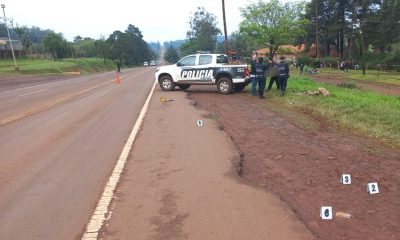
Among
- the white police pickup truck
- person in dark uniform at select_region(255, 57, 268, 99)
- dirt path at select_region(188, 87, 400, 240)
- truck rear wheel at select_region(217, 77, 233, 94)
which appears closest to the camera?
dirt path at select_region(188, 87, 400, 240)

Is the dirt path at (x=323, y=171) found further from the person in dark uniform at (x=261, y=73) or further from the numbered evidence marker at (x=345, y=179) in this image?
the person in dark uniform at (x=261, y=73)

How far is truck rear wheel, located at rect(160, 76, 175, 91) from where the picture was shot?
22.4 metres

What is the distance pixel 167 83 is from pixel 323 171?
1627 cm

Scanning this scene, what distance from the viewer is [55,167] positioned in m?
7.30

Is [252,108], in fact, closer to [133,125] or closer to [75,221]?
[133,125]

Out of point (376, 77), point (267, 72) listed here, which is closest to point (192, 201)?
point (267, 72)

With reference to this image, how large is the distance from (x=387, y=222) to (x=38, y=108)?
536 inches

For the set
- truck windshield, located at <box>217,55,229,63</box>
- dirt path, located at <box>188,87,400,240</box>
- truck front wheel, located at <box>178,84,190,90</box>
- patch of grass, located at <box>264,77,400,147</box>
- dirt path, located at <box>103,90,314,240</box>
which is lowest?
truck front wheel, located at <box>178,84,190,90</box>

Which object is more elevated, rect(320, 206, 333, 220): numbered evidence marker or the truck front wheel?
rect(320, 206, 333, 220): numbered evidence marker

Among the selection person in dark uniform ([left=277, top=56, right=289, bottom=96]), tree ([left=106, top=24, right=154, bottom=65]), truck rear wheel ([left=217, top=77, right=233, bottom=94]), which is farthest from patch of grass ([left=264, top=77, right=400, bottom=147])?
tree ([left=106, top=24, right=154, bottom=65])

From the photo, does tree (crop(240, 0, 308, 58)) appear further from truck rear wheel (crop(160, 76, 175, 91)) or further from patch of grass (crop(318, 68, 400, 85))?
truck rear wheel (crop(160, 76, 175, 91))

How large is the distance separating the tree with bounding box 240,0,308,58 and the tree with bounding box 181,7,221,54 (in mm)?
44014

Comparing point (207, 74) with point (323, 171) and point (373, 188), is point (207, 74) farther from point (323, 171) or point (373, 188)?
point (373, 188)

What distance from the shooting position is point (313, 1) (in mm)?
→ 68875
